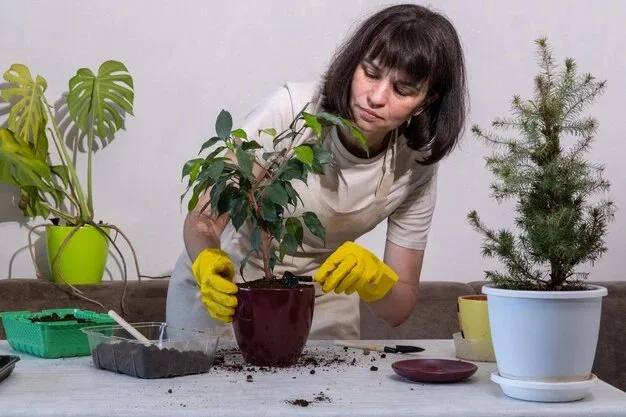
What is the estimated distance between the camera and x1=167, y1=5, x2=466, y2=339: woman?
150 cm

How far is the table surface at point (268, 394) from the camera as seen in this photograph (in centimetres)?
111

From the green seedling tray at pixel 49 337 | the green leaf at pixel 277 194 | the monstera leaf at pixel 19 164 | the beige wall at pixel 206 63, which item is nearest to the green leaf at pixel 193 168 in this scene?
the green leaf at pixel 277 194

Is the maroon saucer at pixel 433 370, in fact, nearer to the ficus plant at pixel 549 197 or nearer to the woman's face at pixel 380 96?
the ficus plant at pixel 549 197

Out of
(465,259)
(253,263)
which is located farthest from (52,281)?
(465,259)

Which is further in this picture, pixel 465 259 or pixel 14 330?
pixel 465 259

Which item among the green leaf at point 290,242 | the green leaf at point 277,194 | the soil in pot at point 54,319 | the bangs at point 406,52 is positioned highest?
the bangs at point 406,52

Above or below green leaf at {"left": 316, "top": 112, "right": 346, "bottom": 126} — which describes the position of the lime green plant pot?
below

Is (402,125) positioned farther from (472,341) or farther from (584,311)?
(584,311)

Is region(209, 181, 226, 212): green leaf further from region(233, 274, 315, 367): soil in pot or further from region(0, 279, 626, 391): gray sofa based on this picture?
region(0, 279, 626, 391): gray sofa

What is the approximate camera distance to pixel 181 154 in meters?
2.69

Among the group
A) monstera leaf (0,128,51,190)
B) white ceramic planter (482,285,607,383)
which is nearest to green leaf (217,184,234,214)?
white ceramic planter (482,285,607,383)

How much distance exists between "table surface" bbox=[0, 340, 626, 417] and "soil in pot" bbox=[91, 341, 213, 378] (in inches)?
0.5

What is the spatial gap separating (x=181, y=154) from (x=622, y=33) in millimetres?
1389

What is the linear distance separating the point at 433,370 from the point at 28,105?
5.40 ft
